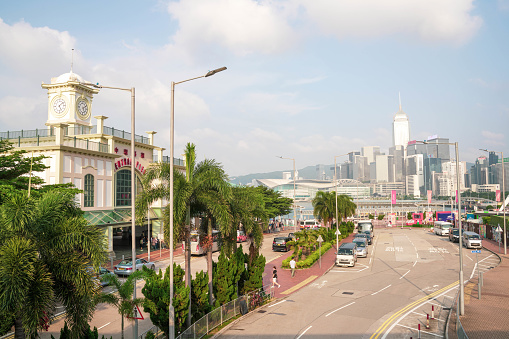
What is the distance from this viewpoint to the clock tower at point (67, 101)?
147ft

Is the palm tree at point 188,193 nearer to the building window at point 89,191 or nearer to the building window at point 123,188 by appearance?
the building window at point 89,191

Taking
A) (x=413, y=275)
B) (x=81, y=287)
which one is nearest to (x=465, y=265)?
(x=413, y=275)

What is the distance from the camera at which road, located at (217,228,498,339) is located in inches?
697

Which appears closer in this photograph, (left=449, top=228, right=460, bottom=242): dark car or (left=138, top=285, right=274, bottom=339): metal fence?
(left=138, top=285, right=274, bottom=339): metal fence

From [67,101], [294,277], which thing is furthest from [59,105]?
[294,277]

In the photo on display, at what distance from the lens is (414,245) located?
1917 inches

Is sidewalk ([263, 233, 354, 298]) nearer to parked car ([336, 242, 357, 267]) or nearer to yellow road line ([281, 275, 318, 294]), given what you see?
yellow road line ([281, 275, 318, 294])

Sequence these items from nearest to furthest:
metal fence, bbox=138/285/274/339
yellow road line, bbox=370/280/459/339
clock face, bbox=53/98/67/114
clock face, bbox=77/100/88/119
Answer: metal fence, bbox=138/285/274/339, yellow road line, bbox=370/280/459/339, clock face, bbox=53/98/67/114, clock face, bbox=77/100/88/119

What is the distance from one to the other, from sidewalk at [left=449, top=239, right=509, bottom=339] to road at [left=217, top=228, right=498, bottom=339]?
1.10 metres

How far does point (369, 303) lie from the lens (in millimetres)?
22281

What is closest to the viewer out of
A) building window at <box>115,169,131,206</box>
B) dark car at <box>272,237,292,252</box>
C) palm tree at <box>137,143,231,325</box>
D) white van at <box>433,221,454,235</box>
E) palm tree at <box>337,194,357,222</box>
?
palm tree at <box>137,143,231,325</box>

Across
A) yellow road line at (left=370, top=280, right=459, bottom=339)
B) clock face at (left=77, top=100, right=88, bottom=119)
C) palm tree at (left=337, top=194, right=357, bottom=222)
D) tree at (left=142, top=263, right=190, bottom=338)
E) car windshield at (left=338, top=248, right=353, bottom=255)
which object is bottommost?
yellow road line at (left=370, top=280, right=459, bottom=339)

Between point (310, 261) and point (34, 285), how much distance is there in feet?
85.4

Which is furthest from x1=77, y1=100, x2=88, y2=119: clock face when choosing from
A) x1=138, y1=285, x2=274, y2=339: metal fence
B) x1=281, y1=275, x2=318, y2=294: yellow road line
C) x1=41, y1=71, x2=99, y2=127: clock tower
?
x1=138, y1=285, x2=274, y2=339: metal fence
